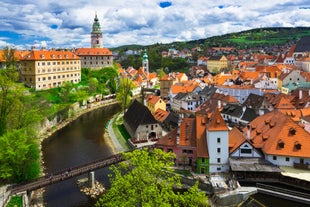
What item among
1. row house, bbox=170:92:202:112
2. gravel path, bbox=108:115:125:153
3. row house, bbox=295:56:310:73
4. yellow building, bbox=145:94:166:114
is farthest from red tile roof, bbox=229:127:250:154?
row house, bbox=295:56:310:73

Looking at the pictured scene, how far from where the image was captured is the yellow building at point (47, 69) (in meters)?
71.5

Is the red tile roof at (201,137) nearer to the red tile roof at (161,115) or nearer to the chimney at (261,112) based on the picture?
the chimney at (261,112)

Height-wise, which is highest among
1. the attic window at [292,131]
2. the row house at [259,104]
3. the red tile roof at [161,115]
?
the row house at [259,104]

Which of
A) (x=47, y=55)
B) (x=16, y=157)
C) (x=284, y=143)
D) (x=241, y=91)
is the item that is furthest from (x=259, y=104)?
(x=47, y=55)

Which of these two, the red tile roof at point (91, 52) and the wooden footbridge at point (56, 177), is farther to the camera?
the red tile roof at point (91, 52)

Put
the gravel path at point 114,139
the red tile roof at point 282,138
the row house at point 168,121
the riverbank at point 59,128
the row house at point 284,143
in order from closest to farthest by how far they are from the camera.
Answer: the riverbank at point 59,128, the row house at point 284,143, the red tile roof at point 282,138, the gravel path at point 114,139, the row house at point 168,121

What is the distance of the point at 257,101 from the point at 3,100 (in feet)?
126

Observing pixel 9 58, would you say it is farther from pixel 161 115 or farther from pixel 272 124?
pixel 272 124

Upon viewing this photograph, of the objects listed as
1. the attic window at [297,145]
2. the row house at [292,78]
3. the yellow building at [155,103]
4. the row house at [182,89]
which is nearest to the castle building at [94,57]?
the row house at [182,89]

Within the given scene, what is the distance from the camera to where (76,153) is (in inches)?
1670

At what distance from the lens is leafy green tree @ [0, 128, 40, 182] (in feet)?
94.4

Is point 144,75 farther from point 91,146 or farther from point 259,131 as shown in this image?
point 259,131

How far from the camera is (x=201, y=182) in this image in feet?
97.9

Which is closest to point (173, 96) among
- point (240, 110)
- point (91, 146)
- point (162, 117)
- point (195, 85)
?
point (195, 85)
